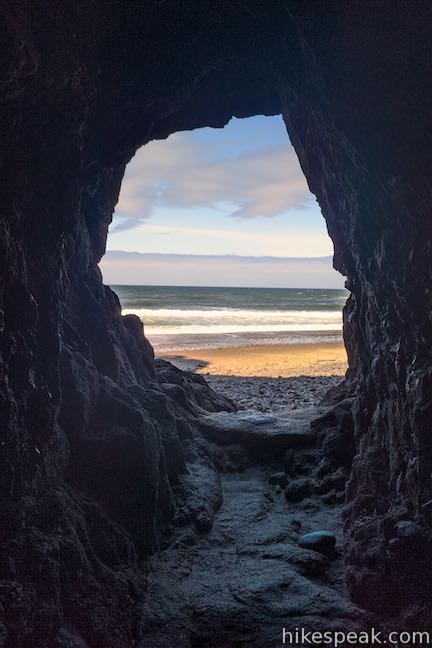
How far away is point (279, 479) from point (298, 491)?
2.16 ft

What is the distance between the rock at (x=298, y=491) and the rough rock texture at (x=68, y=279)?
89cm

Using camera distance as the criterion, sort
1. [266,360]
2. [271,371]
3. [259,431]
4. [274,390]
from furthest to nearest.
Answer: [266,360], [271,371], [274,390], [259,431]

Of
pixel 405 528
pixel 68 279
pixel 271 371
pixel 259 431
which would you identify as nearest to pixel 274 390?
pixel 271 371

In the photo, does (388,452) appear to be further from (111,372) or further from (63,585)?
(111,372)

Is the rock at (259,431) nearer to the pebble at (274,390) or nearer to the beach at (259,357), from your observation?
the pebble at (274,390)

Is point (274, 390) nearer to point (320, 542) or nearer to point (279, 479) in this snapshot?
point (279, 479)

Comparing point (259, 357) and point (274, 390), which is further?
point (259, 357)

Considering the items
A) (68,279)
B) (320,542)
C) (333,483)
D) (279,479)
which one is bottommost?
(279,479)

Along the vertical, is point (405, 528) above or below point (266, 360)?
above

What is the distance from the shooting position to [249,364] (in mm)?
21125

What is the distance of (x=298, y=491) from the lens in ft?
23.1

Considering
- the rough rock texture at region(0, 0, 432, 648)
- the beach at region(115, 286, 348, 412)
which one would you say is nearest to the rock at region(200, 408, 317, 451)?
the rough rock texture at region(0, 0, 432, 648)

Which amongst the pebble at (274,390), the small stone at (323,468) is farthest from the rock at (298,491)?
the pebble at (274,390)

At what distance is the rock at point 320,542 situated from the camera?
5324mm
